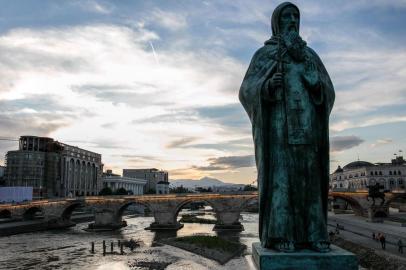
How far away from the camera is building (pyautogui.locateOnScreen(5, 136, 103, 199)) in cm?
9912

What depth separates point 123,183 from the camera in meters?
148

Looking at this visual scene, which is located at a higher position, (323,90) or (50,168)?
(50,168)

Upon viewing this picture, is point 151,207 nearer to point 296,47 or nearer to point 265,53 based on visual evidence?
point 265,53

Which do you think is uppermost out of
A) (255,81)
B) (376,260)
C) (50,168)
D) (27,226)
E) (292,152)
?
(50,168)

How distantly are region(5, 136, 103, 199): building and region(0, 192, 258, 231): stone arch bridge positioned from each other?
797 inches

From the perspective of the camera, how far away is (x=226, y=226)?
2562 inches

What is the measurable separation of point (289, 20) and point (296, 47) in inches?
28.1

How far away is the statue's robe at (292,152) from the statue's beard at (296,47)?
0.34 feet

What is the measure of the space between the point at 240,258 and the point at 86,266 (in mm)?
14409

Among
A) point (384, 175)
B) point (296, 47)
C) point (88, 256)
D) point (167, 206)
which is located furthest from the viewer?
point (384, 175)

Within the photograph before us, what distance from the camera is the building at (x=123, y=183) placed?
5644 inches

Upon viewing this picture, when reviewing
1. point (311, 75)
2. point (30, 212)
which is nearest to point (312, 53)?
point (311, 75)

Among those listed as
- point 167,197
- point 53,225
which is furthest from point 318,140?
point 53,225

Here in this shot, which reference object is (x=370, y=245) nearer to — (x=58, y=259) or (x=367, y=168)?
(x=58, y=259)
